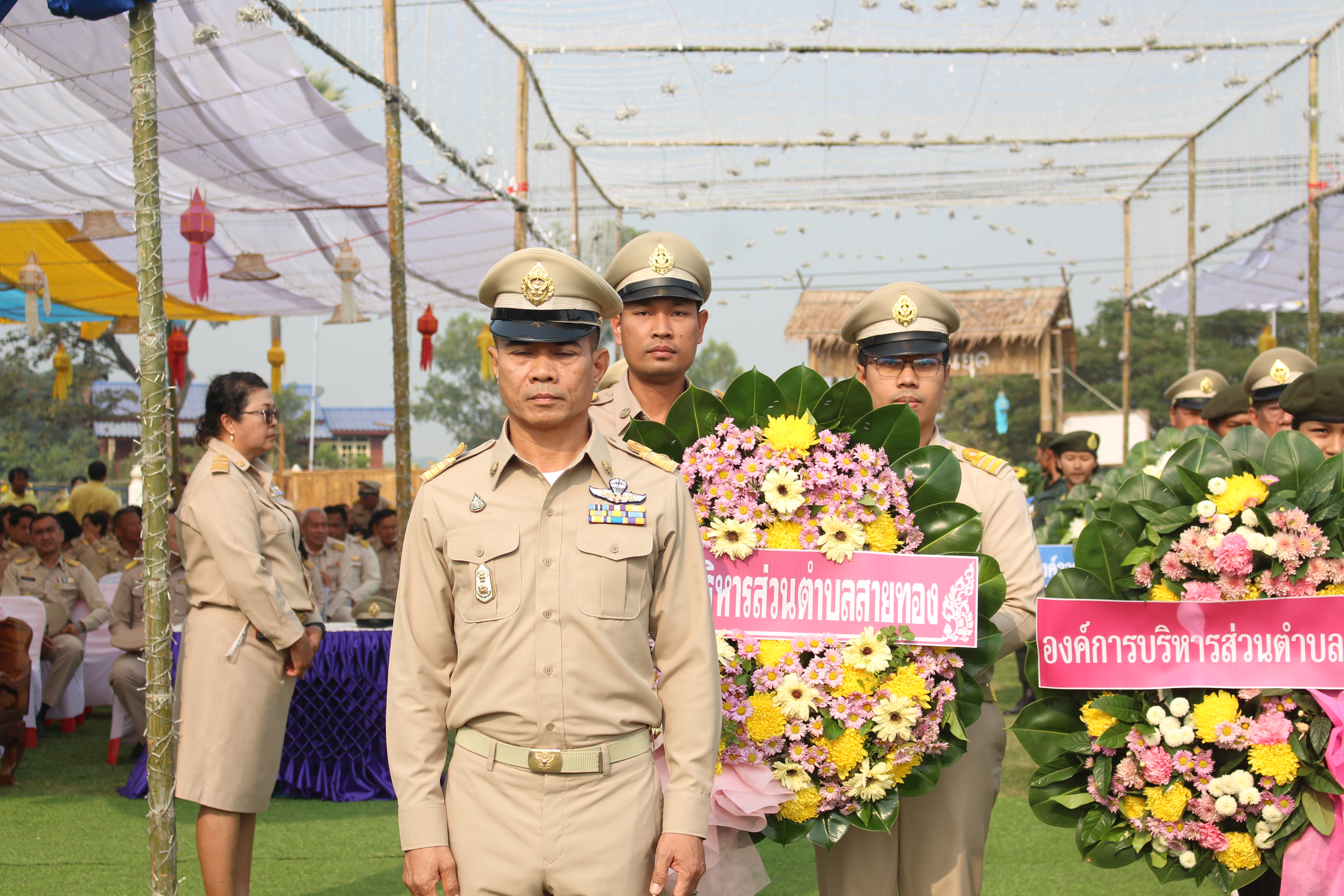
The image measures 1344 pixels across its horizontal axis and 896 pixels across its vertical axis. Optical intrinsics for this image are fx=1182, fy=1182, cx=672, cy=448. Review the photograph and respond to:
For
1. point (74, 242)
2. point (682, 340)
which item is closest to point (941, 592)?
point (682, 340)

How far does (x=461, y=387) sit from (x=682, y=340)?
5500cm

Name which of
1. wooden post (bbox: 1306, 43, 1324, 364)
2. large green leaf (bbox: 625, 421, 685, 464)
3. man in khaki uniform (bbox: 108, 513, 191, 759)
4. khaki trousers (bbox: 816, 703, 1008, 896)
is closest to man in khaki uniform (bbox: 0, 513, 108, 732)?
man in khaki uniform (bbox: 108, 513, 191, 759)

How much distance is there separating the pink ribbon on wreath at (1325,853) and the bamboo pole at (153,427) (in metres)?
2.87

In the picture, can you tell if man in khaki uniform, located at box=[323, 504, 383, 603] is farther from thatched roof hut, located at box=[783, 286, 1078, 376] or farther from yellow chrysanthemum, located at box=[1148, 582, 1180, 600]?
thatched roof hut, located at box=[783, 286, 1078, 376]

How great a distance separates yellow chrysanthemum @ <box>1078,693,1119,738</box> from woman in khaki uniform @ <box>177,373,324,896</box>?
8.06ft

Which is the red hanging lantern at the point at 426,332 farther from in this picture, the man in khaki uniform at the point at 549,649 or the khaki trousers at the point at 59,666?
the man in khaki uniform at the point at 549,649

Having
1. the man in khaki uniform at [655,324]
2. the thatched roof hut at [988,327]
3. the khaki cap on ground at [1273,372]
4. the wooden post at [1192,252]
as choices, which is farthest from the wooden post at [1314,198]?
the man in khaki uniform at [655,324]

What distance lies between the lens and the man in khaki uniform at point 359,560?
8.71 m

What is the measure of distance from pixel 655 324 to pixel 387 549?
22.3 feet

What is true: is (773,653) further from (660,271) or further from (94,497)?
(94,497)

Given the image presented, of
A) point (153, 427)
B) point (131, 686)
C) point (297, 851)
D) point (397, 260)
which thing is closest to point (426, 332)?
point (397, 260)

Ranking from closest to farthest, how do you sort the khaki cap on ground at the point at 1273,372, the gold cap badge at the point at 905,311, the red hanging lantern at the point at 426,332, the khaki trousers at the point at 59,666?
the gold cap badge at the point at 905,311
the khaki cap on ground at the point at 1273,372
the khaki trousers at the point at 59,666
the red hanging lantern at the point at 426,332

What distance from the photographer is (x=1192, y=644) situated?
2754 millimetres

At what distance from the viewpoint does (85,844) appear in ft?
16.8
